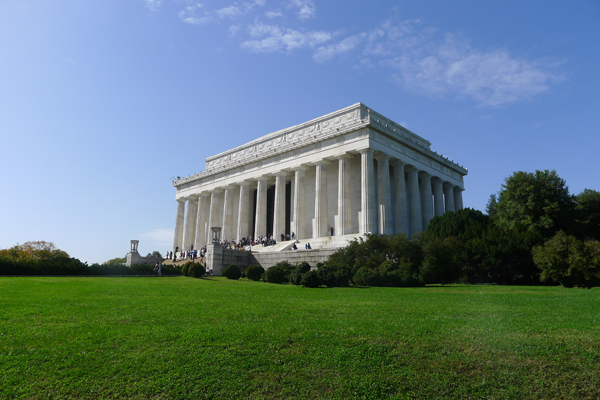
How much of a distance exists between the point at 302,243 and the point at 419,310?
113 feet

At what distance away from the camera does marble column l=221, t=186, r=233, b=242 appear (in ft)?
202

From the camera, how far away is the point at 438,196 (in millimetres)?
56812

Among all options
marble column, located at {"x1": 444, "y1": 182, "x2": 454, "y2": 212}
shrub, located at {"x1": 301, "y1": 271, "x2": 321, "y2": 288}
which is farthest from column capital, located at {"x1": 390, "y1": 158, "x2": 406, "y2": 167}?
shrub, located at {"x1": 301, "y1": 271, "x2": 321, "y2": 288}

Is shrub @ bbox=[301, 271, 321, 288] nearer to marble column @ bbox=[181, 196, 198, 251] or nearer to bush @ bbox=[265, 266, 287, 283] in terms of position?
bush @ bbox=[265, 266, 287, 283]

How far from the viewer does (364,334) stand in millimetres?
9141

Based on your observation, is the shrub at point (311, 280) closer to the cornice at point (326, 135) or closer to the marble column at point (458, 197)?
the cornice at point (326, 135)

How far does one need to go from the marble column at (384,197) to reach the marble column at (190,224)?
36086mm

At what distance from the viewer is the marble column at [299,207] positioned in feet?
166

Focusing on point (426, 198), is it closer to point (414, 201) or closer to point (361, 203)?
point (414, 201)

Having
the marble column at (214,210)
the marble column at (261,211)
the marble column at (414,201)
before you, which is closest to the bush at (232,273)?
the marble column at (261,211)

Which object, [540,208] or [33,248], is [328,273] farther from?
[33,248]

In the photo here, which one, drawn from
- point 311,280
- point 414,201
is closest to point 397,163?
point 414,201

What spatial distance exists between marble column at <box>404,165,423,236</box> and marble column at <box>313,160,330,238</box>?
10801 millimetres

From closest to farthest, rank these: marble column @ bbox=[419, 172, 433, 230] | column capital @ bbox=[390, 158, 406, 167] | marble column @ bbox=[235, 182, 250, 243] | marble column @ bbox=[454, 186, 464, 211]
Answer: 1. column capital @ bbox=[390, 158, 406, 167]
2. marble column @ bbox=[419, 172, 433, 230]
3. marble column @ bbox=[235, 182, 250, 243]
4. marble column @ bbox=[454, 186, 464, 211]
